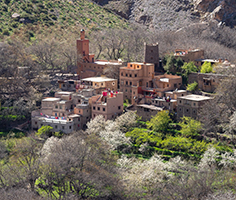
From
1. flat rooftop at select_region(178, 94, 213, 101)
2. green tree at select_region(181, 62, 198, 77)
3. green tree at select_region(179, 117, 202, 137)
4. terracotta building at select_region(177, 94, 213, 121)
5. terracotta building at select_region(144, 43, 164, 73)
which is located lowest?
green tree at select_region(179, 117, 202, 137)

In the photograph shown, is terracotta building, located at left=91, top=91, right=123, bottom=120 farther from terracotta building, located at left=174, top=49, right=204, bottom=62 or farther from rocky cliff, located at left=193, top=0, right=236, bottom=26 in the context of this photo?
rocky cliff, located at left=193, top=0, right=236, bottom=26

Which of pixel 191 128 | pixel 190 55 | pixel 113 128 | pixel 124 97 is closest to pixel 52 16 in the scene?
pixel 190 55

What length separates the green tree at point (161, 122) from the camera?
52.8 meters

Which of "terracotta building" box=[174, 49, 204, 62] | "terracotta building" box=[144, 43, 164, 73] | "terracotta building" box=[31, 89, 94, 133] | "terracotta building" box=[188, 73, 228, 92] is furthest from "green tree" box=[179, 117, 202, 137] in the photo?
"terracotta building" box=[174, 49, 204, 62]

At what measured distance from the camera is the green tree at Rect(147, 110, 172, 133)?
52.8m

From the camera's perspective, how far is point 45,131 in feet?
182

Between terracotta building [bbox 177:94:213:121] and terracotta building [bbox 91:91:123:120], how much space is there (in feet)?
22.9

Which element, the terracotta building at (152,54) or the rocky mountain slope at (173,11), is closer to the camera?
the terracotta building at (152,54)

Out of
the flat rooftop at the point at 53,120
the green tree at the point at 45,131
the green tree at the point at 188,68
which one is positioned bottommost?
the green tree at the point at 45,131

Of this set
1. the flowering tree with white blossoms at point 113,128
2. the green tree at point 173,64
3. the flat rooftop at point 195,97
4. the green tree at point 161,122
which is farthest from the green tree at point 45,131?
the green tree at point 173,64

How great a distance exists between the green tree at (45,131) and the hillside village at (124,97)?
0.69 m

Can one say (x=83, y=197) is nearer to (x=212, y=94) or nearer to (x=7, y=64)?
(x=212, y=94)

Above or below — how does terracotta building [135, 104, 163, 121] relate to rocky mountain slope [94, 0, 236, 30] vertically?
below

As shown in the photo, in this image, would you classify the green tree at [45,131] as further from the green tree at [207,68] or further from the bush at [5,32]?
the bush at [5,32]
